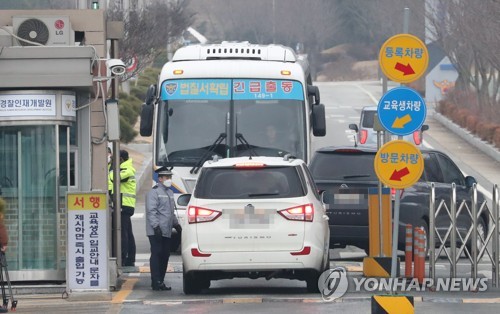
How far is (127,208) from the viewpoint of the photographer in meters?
19.8

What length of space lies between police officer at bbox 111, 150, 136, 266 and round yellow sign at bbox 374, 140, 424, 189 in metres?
6.79

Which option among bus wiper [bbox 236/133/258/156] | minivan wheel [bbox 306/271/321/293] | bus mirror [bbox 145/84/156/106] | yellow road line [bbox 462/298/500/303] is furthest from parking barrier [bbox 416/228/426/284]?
bus mirror [bbox 145/84/156/106]

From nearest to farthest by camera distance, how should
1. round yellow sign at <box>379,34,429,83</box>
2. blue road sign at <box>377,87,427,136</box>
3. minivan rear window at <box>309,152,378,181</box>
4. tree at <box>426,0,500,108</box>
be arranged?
1. blue road sign at <box>377,87,427,136</box>
2. round yellow sign at <box>379,34,429,83</box>
3. minivan rear window at <box>309,152,378,181</box>
4. tree at <box>426,0,500,108</box>

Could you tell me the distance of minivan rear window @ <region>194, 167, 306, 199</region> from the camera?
52.4ft

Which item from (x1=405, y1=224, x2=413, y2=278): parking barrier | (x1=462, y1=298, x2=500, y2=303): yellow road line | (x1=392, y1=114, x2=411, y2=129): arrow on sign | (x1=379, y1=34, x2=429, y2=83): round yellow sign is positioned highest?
(x1=379, y1=34, x2=429, y2=83): round yellow sign

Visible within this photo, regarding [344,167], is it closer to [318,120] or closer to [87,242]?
[318,120]

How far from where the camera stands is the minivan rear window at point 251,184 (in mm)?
15961

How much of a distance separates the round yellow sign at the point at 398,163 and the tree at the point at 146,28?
2535 cm

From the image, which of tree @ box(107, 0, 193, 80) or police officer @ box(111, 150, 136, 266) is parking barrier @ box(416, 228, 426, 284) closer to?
police officer @ box(111, 150, 136, 266)

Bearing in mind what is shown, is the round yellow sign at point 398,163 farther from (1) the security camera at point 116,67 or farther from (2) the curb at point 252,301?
(1) the security camera at point 116,67

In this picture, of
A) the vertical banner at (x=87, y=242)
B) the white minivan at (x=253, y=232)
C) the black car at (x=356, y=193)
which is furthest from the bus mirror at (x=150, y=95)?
the white minivan at (x=253, y=232)

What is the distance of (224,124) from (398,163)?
8414 millimetres

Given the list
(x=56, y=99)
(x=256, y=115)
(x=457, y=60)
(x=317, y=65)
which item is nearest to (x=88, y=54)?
(x=56, y=99)

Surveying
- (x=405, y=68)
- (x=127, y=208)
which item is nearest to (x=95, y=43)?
(x=127, y=208)
